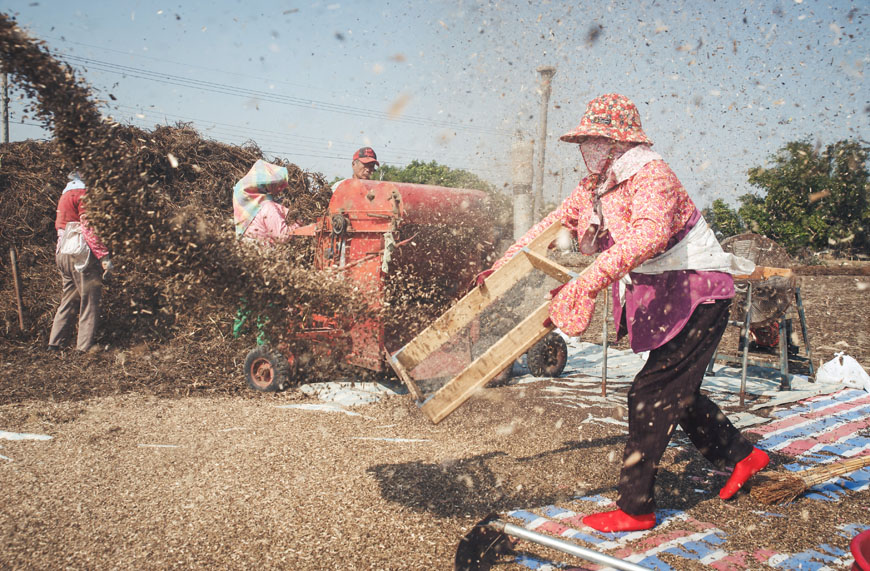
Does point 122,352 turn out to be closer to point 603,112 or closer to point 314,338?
point 314,338

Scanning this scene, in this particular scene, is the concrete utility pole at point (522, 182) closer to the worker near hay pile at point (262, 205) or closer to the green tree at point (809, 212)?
the worker near hay pile at point (262, 205)

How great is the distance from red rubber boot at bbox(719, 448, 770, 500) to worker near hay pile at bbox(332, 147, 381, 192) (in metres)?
3.87

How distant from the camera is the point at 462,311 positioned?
8.20ft

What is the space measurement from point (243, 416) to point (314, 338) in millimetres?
1024

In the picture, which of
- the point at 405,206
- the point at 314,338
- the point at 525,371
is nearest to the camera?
the point at 314,338

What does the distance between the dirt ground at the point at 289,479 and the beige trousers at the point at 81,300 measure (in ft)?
3.66

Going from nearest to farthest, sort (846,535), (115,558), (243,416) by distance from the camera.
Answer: (115,558)
(846,535)
(243,416)

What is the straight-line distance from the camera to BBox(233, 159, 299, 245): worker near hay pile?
4945 millimetres

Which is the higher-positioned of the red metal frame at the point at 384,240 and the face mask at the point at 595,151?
the face mask at the point at 595,151

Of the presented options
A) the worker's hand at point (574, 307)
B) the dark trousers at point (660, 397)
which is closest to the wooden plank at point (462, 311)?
the worker's hand at point (574, 307)

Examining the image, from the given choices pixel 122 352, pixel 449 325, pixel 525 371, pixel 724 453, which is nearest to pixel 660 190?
pixel 449 325

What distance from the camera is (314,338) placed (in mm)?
3428

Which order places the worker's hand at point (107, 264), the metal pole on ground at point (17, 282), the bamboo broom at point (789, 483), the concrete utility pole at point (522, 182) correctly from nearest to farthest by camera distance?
the bamboo broom at point (789, 483) < the concrete utility pole at point (522, 182) < the worker's hand at point (107, 264) < the metal pole on ground at point (17, 282)

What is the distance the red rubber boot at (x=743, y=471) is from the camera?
265 cm
